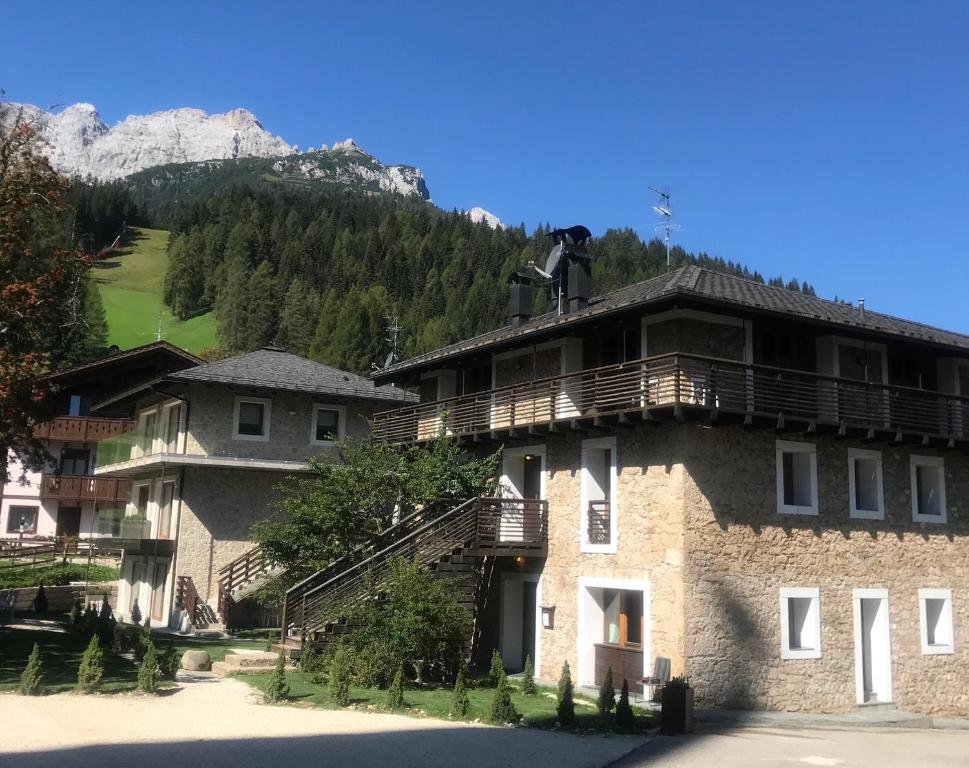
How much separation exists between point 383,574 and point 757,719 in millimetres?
8797

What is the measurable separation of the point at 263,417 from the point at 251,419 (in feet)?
1.39

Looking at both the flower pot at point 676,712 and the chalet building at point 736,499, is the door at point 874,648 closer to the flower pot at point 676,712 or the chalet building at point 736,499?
the chalet building at point 736,499

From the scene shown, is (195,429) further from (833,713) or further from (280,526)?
(833,713)

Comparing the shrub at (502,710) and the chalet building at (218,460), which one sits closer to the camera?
the shrub at (502,710)

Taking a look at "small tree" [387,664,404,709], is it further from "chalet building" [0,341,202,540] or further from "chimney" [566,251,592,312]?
"chalet building" [0,341,202,540]

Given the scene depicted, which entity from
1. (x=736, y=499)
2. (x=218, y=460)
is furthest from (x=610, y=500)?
(x=218, y=460)

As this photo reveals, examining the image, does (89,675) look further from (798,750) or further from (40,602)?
(40,602)

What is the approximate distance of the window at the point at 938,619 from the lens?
22047 millimetres

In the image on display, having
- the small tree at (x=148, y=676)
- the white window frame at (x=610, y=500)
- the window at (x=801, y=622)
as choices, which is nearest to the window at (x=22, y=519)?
the small tree at (x=148, y=676)

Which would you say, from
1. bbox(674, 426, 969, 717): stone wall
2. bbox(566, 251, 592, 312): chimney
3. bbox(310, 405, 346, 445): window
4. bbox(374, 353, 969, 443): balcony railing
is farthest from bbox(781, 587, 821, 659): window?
bbox(310, 405, 346, 445): window

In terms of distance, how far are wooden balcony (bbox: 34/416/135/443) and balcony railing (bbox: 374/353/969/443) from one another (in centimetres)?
2907

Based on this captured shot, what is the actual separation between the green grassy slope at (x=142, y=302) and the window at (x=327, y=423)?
58.3m

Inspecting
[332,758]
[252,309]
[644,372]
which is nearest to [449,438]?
[644,372]

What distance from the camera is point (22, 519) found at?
1983 inches
